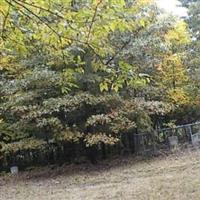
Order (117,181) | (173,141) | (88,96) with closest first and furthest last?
1. (117,181)
2. (88,96)
3. (173,141)

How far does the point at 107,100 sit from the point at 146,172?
108 inches

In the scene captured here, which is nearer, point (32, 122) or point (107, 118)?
point (107, 118)

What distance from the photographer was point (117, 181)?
1028 cm

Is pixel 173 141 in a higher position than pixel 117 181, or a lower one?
higher

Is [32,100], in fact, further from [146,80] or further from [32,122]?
[146,80]

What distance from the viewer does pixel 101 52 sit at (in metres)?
2.75

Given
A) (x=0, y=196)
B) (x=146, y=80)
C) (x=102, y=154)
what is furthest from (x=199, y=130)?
(x=146, y=80)

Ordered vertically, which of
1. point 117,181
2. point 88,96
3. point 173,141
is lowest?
point 117,181


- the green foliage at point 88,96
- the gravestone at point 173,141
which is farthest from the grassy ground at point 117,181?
the gravestone at point 173,141

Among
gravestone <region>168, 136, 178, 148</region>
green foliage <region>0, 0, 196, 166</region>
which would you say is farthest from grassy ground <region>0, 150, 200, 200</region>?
gravestone <region>168, 136, 178, 148</region>

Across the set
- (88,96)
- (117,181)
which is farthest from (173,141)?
(117,181)

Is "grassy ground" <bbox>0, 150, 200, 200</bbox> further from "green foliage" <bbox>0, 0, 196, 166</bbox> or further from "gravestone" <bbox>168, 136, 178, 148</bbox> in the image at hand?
"gravestone" <bbox>168, 136, 178, 148</bbox>

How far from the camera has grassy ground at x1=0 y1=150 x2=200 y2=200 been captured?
812cm

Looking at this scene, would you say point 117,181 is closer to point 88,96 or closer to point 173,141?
point 88,96
